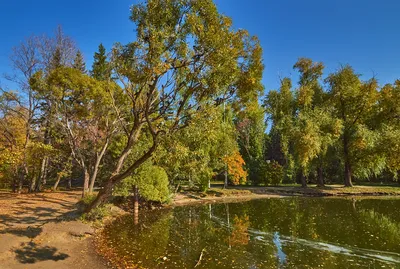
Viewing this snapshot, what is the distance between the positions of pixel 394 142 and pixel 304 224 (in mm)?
22431

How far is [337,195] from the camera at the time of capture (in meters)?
32.5

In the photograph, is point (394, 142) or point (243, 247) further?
point (394, 142)

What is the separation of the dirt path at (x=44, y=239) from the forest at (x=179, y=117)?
1931 millimetres

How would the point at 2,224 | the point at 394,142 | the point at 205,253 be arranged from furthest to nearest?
the point at 394,142
the point at 2,224
the point at 205,253

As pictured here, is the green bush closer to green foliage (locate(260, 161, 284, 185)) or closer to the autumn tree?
the autumn tree

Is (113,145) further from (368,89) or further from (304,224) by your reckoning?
(368,89)

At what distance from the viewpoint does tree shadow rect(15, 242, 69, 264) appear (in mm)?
10070

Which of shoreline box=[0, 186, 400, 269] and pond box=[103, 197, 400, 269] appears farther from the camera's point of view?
pond box=[103, 197, 400, 269]

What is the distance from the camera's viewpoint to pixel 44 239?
12148mm

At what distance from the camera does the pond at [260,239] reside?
10.3 meters

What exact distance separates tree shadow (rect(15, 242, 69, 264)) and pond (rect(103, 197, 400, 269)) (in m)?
2.17

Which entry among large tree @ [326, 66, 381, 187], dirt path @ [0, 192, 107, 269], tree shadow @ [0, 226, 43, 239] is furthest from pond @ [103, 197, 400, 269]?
large tree @ [326, 66, 381, 187]

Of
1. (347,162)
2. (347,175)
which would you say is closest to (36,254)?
(347,162)

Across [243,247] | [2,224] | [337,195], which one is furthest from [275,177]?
[2,224]
